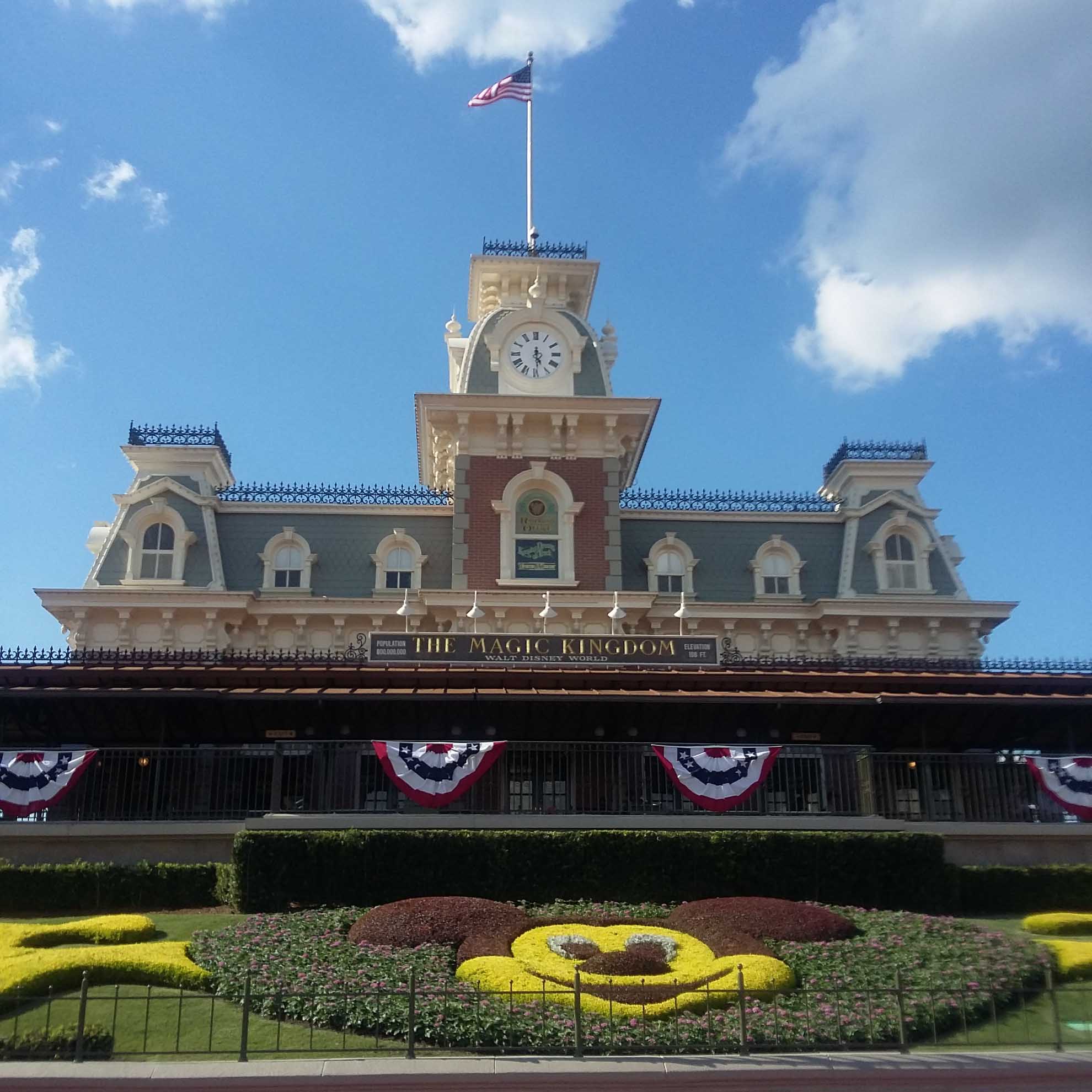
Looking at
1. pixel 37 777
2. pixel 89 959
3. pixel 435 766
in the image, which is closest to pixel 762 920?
pixel 435 766

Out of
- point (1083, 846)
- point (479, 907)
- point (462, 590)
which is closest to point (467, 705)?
point (479, 907)

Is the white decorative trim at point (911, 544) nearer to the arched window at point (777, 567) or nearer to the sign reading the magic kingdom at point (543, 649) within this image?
the arched window at point (777, 567)

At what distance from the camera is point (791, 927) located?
17.2m

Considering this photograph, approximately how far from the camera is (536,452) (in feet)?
120

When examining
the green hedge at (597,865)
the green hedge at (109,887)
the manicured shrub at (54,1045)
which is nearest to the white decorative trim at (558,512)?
the green hedge at (597,865)

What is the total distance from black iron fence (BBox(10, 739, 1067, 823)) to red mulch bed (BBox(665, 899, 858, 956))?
3228 millimetres

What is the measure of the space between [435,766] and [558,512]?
50.8ft

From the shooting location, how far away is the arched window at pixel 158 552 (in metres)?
36.1

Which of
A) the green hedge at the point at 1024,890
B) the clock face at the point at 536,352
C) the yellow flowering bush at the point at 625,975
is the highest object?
the clock face at the point at 536,352

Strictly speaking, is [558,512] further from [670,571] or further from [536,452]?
[670,571]

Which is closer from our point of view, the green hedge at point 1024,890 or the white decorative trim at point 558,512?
the green hedge at point 1024,890

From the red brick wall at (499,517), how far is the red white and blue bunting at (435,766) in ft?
43.9

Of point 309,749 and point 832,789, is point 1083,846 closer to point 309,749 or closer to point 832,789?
point 832,789

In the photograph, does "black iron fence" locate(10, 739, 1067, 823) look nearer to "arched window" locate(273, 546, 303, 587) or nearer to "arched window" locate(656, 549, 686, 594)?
"arched window" locate(273, 546, 303, 587)
